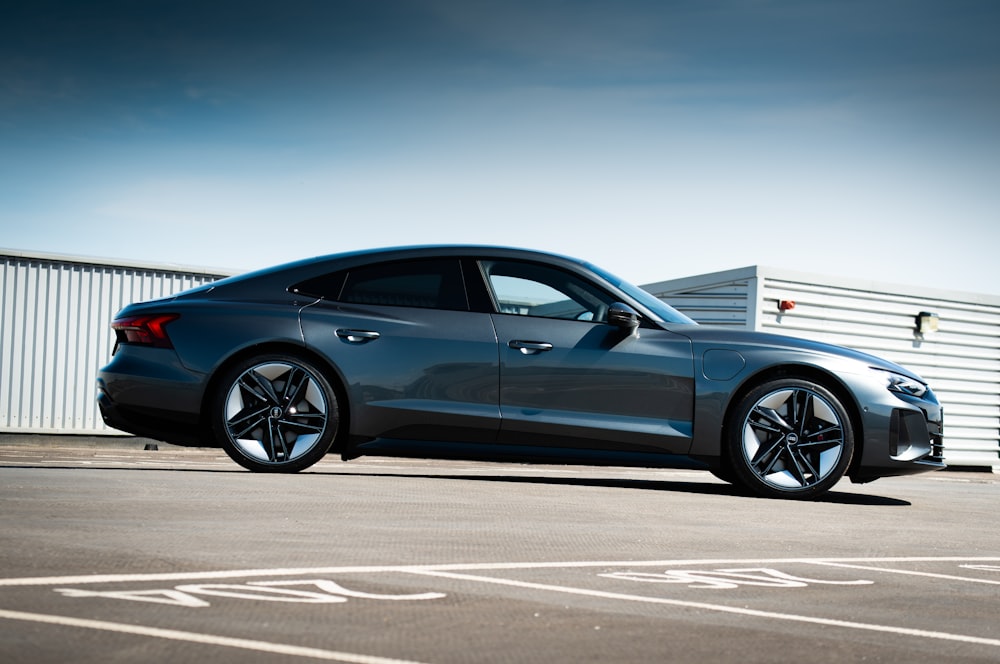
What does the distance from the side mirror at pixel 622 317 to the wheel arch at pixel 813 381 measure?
0.76 m

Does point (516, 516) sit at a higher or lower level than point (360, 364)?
lower

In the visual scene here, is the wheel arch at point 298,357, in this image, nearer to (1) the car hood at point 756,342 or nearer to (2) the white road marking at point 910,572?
(1) the car hood at point 756,342

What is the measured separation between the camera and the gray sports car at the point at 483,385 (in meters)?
7.20

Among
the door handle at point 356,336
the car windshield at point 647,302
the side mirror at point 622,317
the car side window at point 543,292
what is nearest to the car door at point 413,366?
the door handle at point 356,336

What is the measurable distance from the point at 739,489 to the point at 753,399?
2.50ft

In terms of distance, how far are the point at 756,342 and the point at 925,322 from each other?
11422 millimetres

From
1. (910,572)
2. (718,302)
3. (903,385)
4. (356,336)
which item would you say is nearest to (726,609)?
(910,572)

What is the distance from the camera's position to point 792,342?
755 cm

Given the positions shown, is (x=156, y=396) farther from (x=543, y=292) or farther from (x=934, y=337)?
(x=934, y=337)

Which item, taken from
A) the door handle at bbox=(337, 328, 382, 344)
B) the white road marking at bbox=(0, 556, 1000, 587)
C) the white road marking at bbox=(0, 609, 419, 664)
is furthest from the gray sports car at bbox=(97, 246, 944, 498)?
the white road marking at bbox=(0, 609, 419, 664)

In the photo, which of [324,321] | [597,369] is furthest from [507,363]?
[324,321]

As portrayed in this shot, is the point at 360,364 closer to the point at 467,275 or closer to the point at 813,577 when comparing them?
the point at 467,275

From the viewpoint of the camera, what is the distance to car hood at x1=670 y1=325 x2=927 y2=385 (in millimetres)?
7426

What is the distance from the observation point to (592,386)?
23.8 feet
